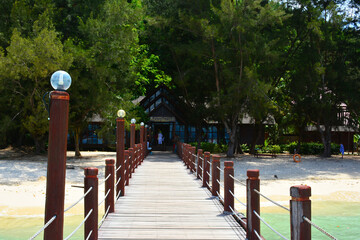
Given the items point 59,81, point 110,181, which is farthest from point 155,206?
Result: point 59,81

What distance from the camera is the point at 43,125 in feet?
75.4

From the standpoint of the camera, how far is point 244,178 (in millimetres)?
21469

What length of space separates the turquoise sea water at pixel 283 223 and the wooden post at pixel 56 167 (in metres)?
7.78

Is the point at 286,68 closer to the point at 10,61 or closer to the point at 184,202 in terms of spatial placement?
the point at 10,61

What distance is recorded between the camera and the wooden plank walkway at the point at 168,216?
6423 millimetres

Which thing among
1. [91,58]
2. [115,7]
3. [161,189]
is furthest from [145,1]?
[161,189]

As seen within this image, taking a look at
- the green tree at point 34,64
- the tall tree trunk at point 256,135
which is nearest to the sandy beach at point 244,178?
the green tree at point 34,64

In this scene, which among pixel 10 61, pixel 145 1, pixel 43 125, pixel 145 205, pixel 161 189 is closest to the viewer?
pixel 145 205

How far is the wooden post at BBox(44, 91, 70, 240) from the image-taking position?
150 inches

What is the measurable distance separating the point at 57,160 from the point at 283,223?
1112 centimetres

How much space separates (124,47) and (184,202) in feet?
57.5

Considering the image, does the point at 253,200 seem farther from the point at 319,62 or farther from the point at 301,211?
the point at 319,62

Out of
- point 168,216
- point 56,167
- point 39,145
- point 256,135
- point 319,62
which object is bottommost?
point 168,216

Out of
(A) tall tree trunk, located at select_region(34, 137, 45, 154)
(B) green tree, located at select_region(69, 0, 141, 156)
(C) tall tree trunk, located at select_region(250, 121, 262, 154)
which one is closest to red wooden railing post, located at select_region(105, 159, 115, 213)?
(B) green tree, located at select_region(69, 0, 141, 156)
